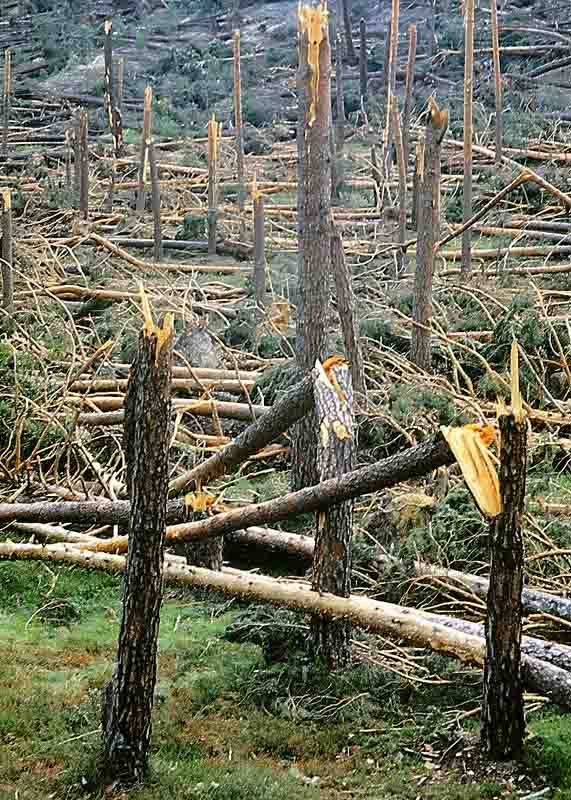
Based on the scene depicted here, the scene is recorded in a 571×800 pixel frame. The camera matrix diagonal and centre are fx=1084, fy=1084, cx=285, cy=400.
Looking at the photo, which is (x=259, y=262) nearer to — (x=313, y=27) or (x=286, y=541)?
(x=313, y=27)

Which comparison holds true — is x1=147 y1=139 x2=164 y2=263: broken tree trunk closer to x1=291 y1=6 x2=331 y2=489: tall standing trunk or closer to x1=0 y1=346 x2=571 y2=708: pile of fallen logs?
x1=0 y1=346 x2=571 y2=708: pile of fallen logs

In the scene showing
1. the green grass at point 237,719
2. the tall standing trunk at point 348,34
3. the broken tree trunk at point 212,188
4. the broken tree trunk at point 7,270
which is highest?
the tall standing trunk at point 348,34

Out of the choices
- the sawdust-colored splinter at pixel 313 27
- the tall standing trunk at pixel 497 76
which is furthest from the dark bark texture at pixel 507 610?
the tall standing trunk at pixel 497 76

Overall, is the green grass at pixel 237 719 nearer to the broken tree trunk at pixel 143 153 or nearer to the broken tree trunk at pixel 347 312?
the broken tree trunk at pixel 347 312

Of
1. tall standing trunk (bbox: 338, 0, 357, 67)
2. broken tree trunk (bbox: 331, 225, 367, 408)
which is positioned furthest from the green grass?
tall standing trunk (bbox: 338, 0, 357, 67)

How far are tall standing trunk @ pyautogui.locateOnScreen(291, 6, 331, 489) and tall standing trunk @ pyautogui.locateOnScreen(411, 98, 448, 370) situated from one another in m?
2.44

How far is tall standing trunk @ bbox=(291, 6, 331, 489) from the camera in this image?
773 centimetres

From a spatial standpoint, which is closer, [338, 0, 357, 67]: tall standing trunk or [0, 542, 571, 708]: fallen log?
[0, 542, 571, 708]: fallen log

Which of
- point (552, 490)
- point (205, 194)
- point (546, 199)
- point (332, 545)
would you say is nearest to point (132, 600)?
point (332, 545)

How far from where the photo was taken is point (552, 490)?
26.4 feet

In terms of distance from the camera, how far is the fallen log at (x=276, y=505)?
5.29 meters

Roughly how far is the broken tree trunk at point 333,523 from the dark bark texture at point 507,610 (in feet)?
4.17

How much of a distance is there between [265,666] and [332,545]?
88cm

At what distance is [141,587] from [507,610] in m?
1.68
